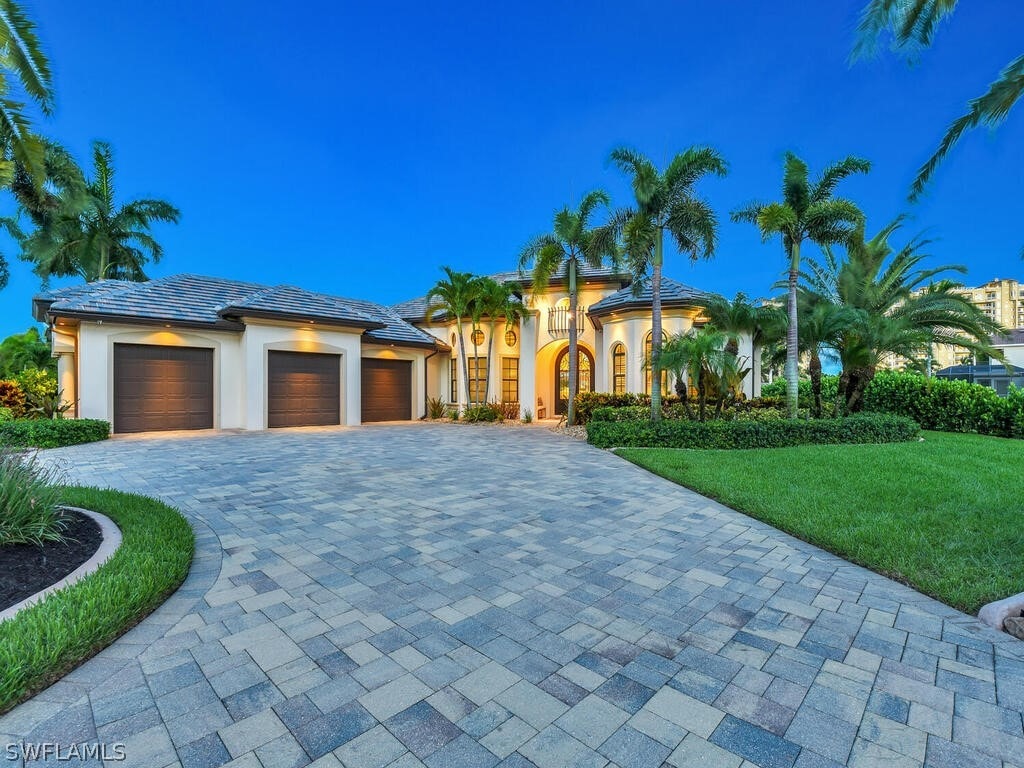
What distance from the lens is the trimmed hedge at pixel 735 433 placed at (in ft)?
35.0

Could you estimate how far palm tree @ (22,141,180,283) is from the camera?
20672 millimetres

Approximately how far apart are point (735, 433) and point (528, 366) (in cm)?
1014

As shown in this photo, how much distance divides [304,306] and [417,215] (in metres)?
57.8

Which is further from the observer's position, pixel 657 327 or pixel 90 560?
pixel 657 327

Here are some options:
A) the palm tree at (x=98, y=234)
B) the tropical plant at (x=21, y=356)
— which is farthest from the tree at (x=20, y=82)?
the tropical plant at (x=21, y=356)

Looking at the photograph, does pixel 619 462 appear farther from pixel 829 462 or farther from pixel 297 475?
pixel 297 475

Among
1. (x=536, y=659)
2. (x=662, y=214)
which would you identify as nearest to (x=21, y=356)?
(x=662, y=214)

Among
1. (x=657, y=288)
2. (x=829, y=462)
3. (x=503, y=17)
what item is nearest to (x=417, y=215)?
(x=503, y=17)

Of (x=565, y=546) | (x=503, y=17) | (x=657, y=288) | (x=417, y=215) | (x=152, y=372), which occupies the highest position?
(x=417, y=215)

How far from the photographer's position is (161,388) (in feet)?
46.8

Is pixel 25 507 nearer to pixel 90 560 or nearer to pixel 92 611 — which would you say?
pixel 90 560

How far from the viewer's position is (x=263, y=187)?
67.6 m

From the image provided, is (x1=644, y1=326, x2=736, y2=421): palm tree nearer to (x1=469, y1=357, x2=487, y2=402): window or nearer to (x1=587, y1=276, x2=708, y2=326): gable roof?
(x1=587, y1=276, x2=708, y2=326): gable roof

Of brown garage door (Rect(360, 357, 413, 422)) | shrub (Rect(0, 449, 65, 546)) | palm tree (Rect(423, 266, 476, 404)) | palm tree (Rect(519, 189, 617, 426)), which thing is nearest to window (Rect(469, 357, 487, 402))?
palm tree (Rect(423, 266, 476, 404))
